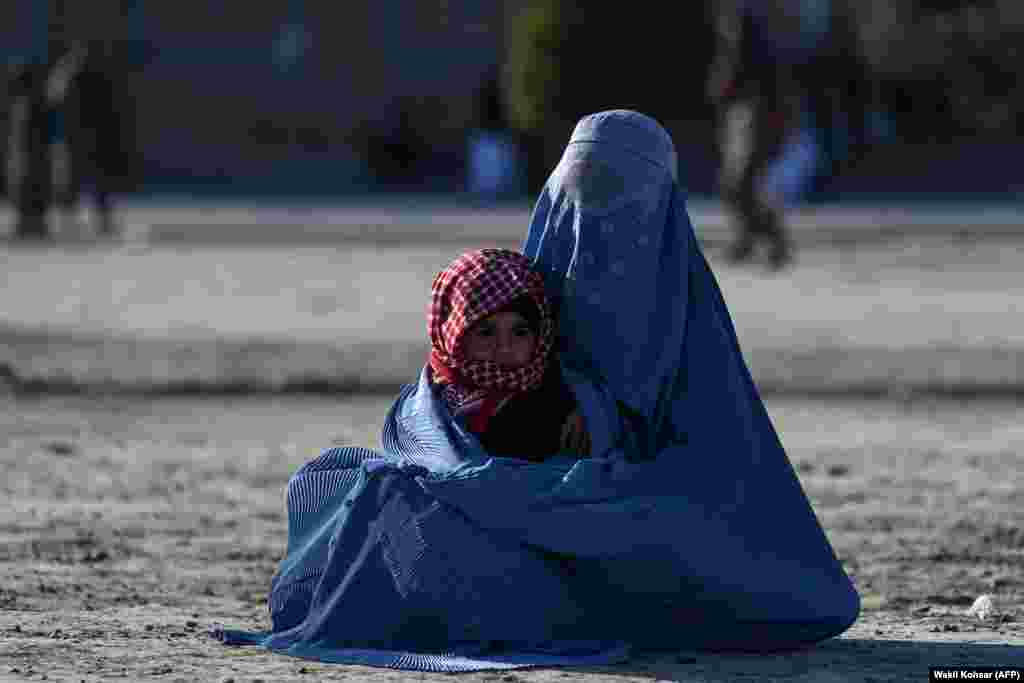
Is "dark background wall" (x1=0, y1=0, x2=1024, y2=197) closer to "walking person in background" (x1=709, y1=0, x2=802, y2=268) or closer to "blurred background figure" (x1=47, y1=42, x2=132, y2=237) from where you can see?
"blurred background figure" (x1=47, y1=42, x2=132, y2=237)

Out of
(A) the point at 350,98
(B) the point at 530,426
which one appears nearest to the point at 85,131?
(B) the point at 530,426

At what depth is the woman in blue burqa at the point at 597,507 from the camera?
438 cm

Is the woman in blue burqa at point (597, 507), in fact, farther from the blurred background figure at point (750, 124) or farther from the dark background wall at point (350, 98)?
the dark background wall at point (350, 98)

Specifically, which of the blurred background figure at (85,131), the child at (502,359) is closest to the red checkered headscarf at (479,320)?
the child at (502,359)

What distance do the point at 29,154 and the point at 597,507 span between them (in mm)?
20422

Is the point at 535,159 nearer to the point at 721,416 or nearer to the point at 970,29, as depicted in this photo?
the point at 970,29

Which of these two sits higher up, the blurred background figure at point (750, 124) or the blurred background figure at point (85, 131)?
the blurred background figure at point (750, 124)

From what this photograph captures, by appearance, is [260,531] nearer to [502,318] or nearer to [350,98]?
[502,318]

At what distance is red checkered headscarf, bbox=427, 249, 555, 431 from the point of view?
448 centimetres

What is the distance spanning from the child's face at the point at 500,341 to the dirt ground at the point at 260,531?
2.08ft

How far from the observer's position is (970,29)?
37.8 metres

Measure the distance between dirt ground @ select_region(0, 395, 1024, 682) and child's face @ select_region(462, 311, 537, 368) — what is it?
0.63 meters

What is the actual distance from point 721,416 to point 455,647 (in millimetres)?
709

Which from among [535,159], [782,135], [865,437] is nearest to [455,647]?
[865,437]
